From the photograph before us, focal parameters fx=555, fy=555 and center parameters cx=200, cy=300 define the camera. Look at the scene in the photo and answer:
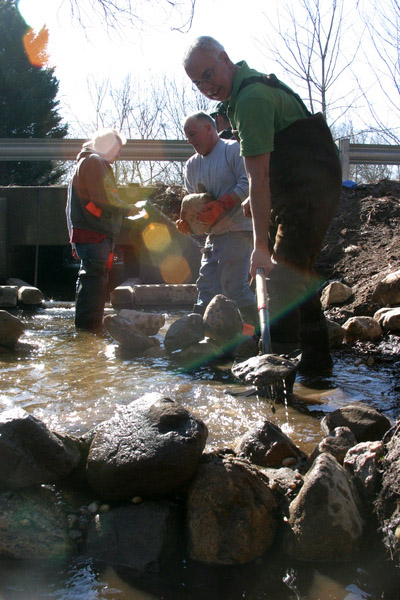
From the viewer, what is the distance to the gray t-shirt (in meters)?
4.67

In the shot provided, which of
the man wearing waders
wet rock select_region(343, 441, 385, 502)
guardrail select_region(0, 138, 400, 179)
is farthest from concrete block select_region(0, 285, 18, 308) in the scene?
wet rock select_region(343, 441, 385, 502)

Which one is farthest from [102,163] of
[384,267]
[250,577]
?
[250,577]

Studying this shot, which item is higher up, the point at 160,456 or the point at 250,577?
the point at 160,456

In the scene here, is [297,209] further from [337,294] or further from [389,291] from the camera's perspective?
[337,294]

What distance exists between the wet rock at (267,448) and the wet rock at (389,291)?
→ 3293 millimetres

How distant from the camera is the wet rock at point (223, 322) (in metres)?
4.62

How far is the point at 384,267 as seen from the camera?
252 inches

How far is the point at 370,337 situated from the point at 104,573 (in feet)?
11.5

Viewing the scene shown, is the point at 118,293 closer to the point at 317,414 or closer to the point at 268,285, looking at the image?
the point at 268,285

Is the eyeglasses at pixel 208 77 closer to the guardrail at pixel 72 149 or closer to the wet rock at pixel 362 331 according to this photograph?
the wet rock at pixel 362 331

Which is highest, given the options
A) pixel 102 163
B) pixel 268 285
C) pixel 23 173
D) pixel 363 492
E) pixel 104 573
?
pixel 23 173

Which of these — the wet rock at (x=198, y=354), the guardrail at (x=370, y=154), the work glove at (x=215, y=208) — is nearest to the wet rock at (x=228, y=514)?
the wet rock at (x=198, y=354)

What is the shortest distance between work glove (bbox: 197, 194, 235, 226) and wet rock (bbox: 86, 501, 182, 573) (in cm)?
300

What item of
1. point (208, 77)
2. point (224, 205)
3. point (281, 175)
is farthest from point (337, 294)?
point (208, 77)
